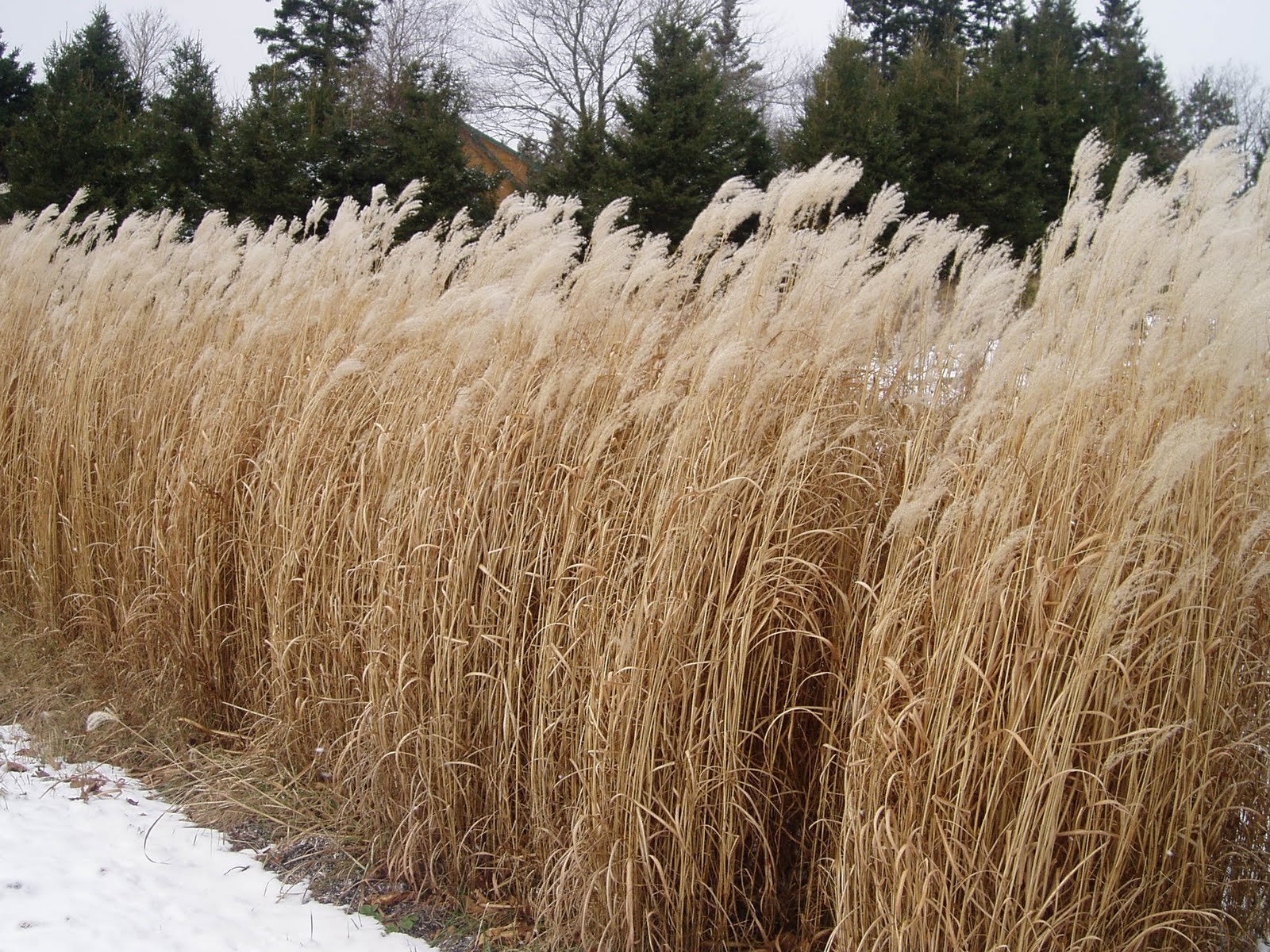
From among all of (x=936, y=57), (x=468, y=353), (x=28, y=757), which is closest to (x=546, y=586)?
(x=468, y=353)

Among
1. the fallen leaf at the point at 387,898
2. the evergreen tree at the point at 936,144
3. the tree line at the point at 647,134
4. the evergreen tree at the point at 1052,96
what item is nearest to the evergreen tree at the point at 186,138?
the tree line at the point at 647,134

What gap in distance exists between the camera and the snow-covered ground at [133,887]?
2547 millimetres

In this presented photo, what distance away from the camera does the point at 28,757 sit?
3576mm

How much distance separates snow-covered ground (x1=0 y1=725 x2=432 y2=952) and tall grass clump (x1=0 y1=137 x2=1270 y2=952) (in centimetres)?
30

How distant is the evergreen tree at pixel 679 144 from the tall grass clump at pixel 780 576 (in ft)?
32.9

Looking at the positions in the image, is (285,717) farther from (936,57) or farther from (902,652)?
(936,57)

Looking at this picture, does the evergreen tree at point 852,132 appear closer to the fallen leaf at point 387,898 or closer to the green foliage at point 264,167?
the green foliage at point 264,167

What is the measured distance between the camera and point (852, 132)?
1289cm

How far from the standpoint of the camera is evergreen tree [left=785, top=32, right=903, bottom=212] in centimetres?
1264

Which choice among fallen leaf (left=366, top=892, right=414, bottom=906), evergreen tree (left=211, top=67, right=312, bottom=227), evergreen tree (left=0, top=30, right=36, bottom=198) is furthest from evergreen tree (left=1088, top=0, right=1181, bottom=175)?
evergreen tree (left=0, top=30, right=36, bottom=198)

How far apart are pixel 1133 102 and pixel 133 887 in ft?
67.7

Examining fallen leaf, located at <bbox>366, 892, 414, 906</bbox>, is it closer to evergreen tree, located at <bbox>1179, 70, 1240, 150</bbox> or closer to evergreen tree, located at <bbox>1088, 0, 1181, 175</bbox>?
evergreen tree, located at <bbox>1088, 0, 1181, 175</bbox>

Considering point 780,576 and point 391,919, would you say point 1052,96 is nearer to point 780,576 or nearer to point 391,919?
point 780,576

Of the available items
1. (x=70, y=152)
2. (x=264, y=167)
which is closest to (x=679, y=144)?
(x=264, y=167)
